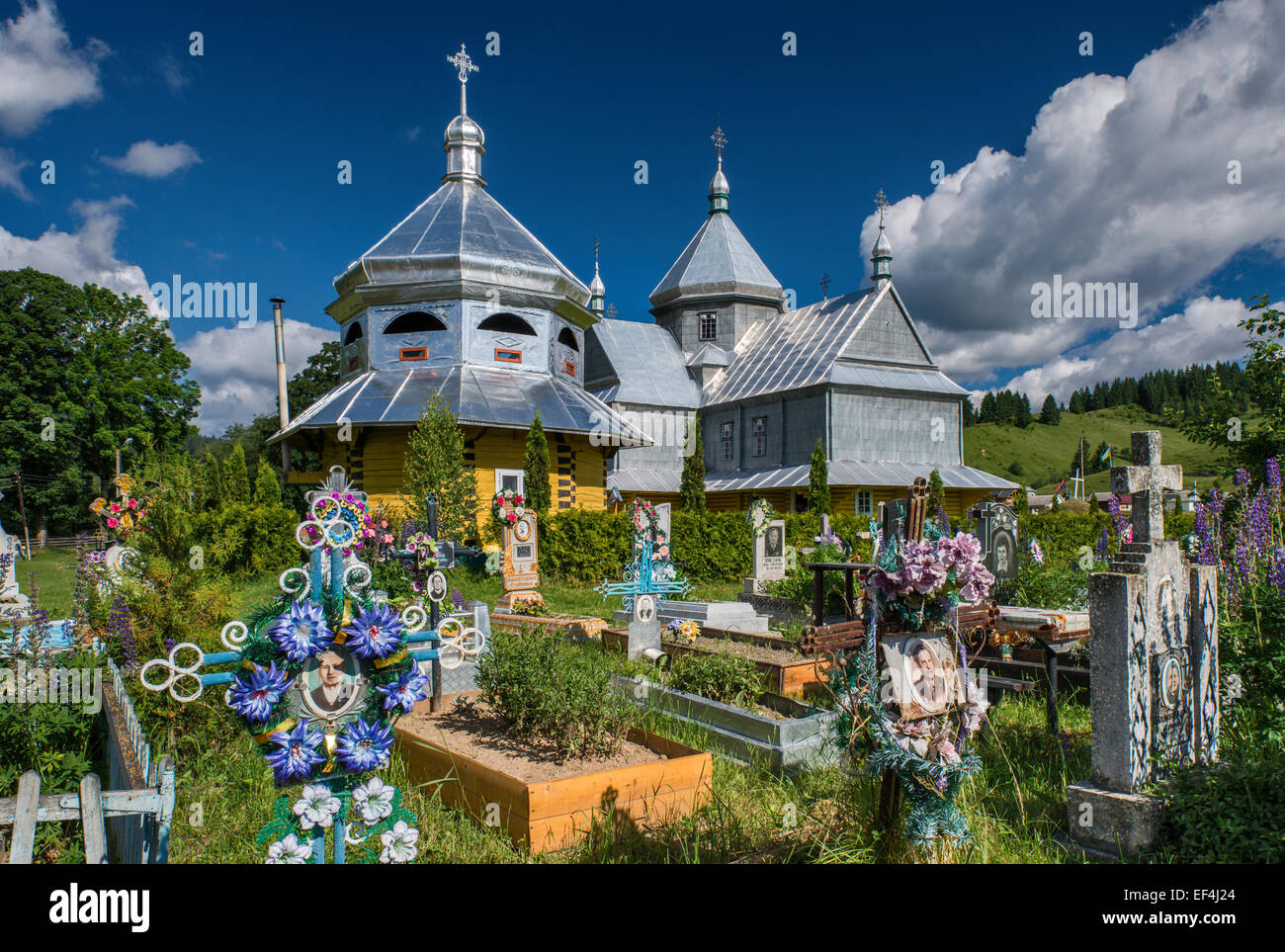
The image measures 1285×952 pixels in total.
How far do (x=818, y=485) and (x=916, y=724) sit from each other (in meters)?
19.7

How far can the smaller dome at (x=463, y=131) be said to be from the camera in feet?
79.9

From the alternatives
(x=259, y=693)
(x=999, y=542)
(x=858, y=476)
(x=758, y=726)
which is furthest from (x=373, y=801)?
(x=858, y=476)

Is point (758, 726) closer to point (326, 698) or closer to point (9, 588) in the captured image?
point (326, 698)

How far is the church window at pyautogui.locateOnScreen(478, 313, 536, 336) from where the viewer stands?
21.8 m

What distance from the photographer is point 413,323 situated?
22.0m

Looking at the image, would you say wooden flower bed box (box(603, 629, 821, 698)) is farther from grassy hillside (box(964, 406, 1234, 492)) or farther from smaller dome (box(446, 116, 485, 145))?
grassy hillside (box(964, 406, 1234, 492))

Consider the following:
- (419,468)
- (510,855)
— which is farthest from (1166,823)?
(419,468)

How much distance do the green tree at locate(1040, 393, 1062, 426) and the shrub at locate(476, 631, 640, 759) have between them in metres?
104

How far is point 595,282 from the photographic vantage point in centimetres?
4581

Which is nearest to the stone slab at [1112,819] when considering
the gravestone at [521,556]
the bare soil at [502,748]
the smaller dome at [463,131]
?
the bare soil at [502,748]

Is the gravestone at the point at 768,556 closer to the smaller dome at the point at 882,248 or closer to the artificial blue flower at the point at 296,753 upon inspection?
the artificial blue flower at the point at 296,753

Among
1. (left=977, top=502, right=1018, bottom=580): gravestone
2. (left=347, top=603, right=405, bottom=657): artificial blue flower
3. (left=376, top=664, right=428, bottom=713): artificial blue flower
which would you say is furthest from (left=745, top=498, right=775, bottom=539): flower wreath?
(left=347, top=603, right=405, bottom=657): artificial blue flower

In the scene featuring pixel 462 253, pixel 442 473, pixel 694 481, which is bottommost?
pixel 694 481

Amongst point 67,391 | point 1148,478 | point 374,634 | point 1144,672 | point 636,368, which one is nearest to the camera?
point 374,634
